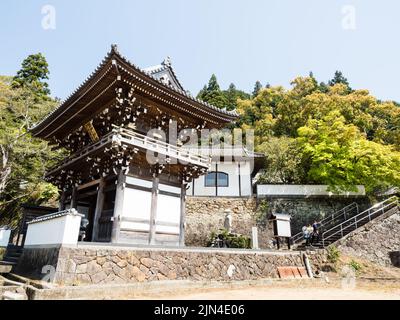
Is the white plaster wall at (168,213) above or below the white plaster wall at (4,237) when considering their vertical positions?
above

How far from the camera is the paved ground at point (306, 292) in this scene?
9.42 m

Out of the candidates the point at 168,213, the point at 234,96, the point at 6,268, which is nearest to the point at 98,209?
the point at 168,213

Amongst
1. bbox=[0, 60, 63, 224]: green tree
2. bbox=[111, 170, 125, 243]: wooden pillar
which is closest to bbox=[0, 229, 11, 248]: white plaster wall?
bbox=[0, 60, 63, 224]: green tree

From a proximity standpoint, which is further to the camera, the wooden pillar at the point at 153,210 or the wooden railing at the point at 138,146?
the wooden pillar at the point at 153,210

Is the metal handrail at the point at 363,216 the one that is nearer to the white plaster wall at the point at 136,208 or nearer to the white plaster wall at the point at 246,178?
the white plaster wall at the point at 246,178

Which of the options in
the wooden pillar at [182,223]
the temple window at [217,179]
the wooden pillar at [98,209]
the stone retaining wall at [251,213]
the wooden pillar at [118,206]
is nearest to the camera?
the wooden pillar at [118,206]

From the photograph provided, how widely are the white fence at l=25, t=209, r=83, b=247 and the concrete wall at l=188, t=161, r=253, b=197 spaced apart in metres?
15.9

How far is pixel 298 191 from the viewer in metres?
24.0

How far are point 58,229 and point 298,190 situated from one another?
787 inches

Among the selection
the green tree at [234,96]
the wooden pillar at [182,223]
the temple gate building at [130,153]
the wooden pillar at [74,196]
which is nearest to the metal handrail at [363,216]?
the wooden pillar at [182,223]

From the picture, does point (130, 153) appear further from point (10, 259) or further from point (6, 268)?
point (10, 259)

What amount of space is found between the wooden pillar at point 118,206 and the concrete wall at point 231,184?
14100 millimetres

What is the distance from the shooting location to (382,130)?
3541cm

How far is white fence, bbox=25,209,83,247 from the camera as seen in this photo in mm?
9049
